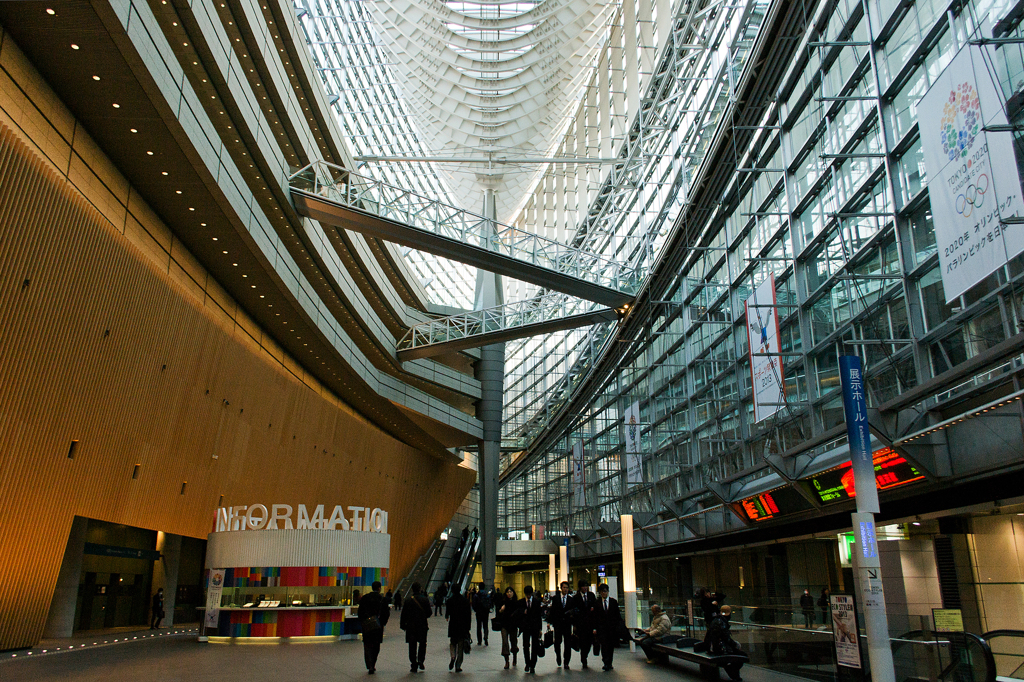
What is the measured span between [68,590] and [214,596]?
4.11 meters

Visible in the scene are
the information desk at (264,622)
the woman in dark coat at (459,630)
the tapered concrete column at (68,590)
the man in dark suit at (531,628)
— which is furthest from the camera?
the tapered concrete column at (68,590)

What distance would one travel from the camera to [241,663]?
12828 millimetres

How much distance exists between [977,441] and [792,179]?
8.86m

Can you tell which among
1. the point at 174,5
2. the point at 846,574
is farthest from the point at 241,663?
the point at 846,574

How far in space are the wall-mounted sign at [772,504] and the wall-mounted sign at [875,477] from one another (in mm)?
1414

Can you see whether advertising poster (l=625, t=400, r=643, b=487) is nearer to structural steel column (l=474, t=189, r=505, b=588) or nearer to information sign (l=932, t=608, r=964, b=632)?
structural steel column (l=474, t=189, r=505, b=588)

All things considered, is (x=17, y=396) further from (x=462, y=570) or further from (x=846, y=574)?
(x=462, y=570)

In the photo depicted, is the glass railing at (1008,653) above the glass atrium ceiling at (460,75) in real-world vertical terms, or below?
below

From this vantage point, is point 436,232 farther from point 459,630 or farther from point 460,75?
point 460,75

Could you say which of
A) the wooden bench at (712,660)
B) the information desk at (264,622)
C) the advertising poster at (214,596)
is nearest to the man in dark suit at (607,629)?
the wooden bench at (712,660)

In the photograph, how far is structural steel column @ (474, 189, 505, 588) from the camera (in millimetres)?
44094

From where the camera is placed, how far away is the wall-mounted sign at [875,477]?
12.3 m

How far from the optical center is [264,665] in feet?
41.2

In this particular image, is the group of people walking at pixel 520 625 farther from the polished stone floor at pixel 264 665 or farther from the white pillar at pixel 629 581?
the white pillar at pixel 629 581
